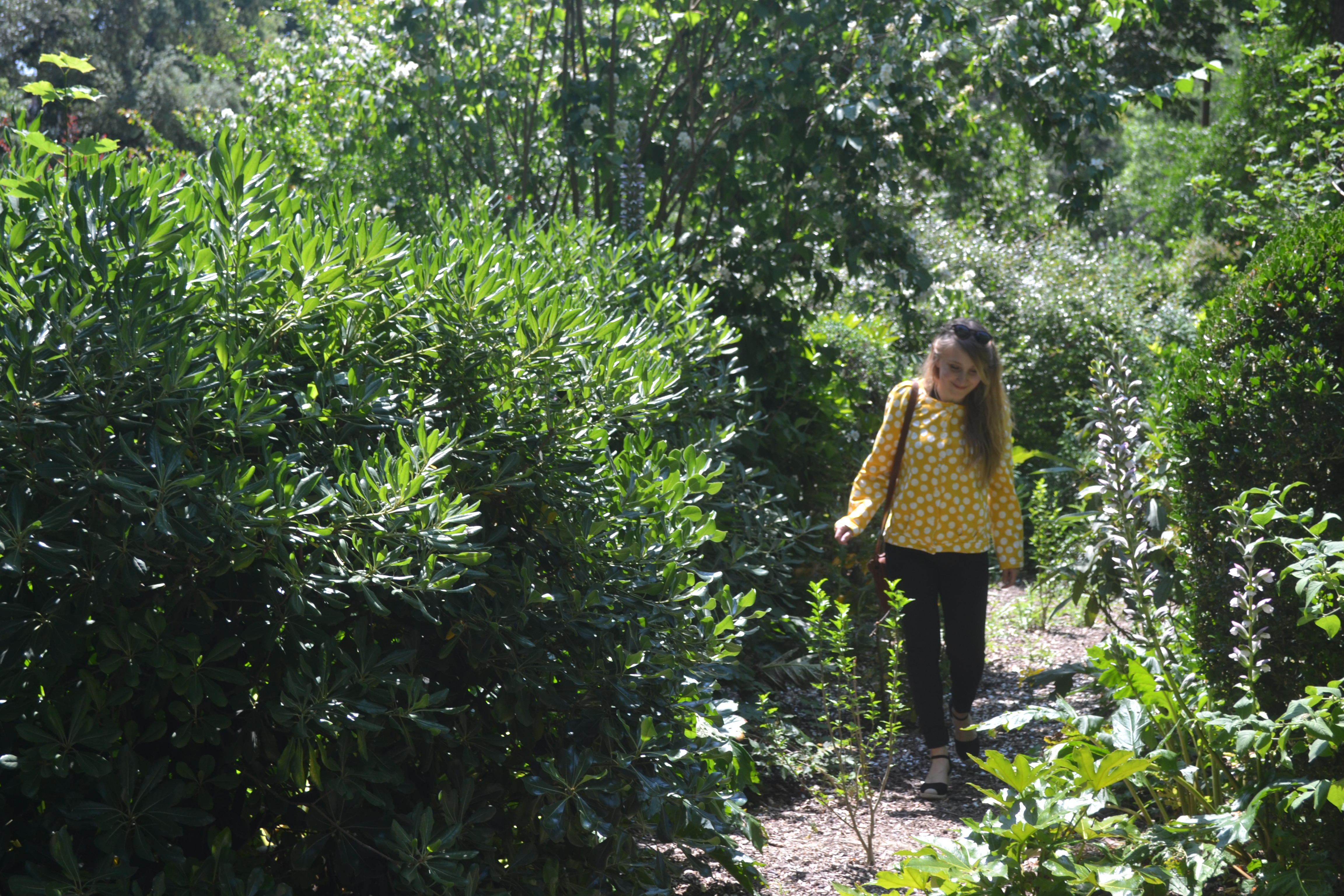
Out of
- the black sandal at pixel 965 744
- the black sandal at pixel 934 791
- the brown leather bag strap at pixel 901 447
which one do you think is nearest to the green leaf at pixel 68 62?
the brown leather bag strap at pixel 901 447

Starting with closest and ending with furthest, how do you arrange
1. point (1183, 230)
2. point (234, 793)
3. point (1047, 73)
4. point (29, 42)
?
point (234, 793), point (1047, 73), point (1183, 230), point (29, 42)

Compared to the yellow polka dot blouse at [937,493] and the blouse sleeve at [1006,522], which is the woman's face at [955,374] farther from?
the blouse sleeve at [1006,522]

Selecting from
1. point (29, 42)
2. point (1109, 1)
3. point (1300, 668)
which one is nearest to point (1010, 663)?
point (1300, 668)

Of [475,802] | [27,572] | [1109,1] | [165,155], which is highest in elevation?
[1109,1]

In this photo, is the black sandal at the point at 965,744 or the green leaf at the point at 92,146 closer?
the green leaf at the point at 92,146

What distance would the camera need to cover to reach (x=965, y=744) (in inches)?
165

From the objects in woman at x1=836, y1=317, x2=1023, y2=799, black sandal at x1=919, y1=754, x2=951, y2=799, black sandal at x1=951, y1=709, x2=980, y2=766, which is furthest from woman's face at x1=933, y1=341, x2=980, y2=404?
black sandal at x1=919, y1=754, x2=951, y2=799

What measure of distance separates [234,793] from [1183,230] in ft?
55.8

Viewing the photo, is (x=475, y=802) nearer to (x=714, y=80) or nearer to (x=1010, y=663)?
(x=1010, y=663)

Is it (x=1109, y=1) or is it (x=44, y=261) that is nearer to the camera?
(x=44, y=261)

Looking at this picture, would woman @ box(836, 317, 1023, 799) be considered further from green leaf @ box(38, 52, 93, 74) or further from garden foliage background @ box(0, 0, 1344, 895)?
green leaf @ box(38, 52, 93, 74)

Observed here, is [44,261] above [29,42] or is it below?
below

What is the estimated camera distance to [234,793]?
2074 millimetres

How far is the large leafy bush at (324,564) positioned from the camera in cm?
173
